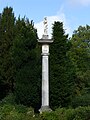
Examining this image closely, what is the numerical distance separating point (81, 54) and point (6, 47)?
1303 cm

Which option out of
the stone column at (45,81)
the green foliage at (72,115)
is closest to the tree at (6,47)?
the stone column at (45,81)

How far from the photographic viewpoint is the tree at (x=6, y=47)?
29.4m

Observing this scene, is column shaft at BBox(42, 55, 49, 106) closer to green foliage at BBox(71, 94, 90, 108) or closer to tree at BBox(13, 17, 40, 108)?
tree at BBox(13, 17, 40, 108)

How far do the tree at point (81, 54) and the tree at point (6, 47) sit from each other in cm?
893

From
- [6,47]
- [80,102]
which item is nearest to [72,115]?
[80,102]

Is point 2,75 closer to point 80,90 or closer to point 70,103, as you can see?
Result: point 70,103

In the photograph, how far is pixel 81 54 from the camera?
4109 cm

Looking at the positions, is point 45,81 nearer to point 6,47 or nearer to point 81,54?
point 6,47

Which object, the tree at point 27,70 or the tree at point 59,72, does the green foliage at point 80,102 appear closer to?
the tree at point 59,72

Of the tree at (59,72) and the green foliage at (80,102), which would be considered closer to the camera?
the tree at (59,72)

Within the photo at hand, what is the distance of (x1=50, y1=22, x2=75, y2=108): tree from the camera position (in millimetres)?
23750

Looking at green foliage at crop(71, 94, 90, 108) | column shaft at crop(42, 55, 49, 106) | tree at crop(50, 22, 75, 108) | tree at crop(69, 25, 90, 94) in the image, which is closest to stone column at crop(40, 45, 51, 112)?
column shaft at crop(42, 55, 49, 106)

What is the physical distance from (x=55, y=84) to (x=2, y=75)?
6645mm

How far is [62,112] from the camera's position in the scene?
1819 cm
